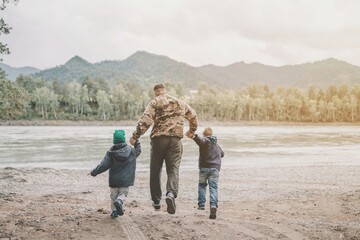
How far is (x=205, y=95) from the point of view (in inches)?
6442

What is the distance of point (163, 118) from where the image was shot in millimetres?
7914

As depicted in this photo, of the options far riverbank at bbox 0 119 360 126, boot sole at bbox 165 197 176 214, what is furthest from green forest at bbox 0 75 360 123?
boot sole at bbox 165 197 176 214

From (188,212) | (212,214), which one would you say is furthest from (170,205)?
(188,212)

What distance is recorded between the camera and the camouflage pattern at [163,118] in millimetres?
7828

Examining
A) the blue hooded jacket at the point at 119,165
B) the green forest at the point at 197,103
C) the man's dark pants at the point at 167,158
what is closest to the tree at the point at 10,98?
the blue hooded jacket at the point at 119,165

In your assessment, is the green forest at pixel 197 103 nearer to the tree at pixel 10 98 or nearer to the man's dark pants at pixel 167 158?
the tree at pixel 10 98

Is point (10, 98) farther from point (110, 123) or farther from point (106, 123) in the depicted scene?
point (110, 123)

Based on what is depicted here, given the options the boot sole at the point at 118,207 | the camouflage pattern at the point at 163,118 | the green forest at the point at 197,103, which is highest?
the green forest at the point at 197,103

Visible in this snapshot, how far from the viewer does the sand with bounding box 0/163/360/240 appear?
707 cm

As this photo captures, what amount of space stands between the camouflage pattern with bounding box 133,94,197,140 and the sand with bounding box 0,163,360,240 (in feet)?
5.39

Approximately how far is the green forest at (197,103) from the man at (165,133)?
13382cm

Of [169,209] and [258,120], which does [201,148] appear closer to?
[169,209]

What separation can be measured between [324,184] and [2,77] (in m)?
12.9

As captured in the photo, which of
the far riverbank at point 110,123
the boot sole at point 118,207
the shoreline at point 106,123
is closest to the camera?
the boot sole at point 118,207
